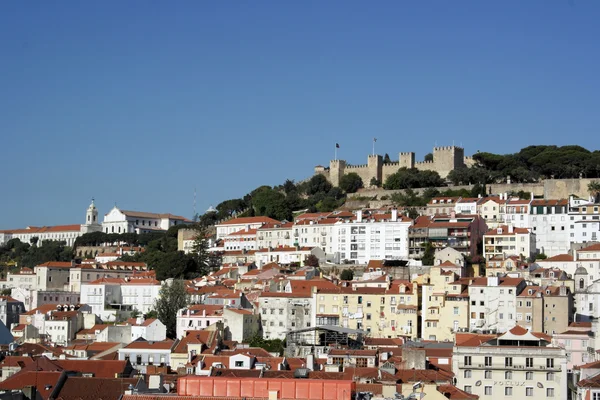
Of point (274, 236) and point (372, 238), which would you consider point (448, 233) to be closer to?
point (372, 238)

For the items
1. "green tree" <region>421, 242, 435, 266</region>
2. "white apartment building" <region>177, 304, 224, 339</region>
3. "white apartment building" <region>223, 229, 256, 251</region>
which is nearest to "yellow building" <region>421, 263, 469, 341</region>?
"white apartment building" <region>177, 304, 224, 339</region>

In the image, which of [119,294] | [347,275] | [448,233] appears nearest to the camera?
[448,233]

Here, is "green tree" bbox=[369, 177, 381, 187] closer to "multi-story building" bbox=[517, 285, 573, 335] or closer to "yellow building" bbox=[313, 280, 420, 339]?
"yellow building" bbox=[313, 280, 420, 339]

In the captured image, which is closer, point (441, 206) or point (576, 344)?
point (576, 344)

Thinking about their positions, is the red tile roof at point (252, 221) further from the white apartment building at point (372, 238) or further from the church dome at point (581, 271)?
the church dome at point (581, 271)

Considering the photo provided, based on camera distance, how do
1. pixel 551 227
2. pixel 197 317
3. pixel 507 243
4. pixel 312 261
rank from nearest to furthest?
pixel 197 317, pixel 507 243, pixel 551 227, pixel 312 261

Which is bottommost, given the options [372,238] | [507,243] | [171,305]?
[171,305]

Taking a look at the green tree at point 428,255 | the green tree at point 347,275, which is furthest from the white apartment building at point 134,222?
the green tree at point 428,255

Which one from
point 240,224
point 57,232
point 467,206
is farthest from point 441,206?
point 57,232
